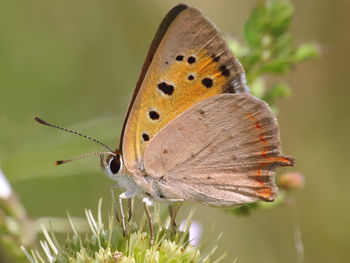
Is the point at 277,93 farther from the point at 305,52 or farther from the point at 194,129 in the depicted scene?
the point at 194,129

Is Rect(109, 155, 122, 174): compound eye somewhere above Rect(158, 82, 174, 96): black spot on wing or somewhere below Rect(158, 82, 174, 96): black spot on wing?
below

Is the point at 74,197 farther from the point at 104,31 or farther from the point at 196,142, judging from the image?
the point at 196,142

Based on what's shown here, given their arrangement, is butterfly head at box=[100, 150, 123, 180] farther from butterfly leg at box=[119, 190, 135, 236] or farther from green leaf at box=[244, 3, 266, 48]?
green leaf at box=[244, 3, 266, 48]

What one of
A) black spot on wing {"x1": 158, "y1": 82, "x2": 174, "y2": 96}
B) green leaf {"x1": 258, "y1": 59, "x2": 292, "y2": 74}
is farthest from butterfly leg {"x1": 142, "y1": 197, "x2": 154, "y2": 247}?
green leaf {"x1": 258, "y1": 59, "x2": 292, "y2": 74}

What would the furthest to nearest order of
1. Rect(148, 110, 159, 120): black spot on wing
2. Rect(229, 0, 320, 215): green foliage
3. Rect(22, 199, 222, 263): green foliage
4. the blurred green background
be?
the blurred green background
Rect(229, 0, 320, 215): green foliage
Rect(148, 110, 159, 120): black spot on wing
Rect(22, 199, 222, 263): green foliage

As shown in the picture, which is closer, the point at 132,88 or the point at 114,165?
the point at 114,165

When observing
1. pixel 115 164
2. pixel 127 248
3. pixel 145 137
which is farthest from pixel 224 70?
pixel 127 248

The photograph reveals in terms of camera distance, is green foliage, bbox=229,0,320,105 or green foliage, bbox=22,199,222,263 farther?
green foliage, bbox=229,0,320,105
